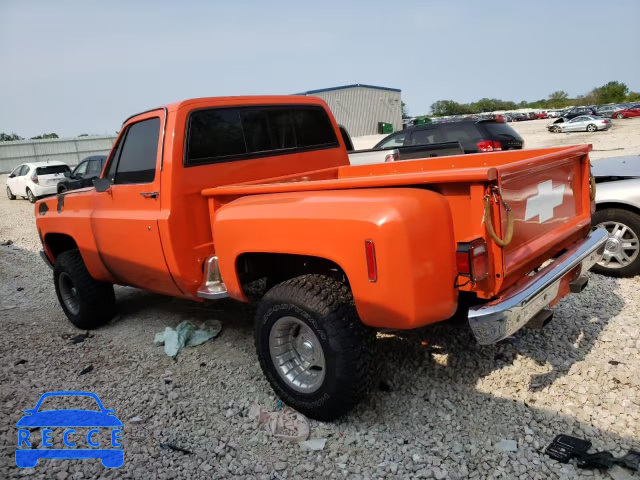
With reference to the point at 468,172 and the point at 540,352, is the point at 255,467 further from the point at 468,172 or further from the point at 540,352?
the point at 540,352

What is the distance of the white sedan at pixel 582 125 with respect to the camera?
32.1m

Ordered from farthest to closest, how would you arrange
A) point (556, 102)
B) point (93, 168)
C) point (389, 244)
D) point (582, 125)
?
point (556, 102) → point (582, 125) → point (93, 168) → point (389, 244)

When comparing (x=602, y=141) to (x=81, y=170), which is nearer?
(x=81, y=170)

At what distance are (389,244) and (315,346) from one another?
35.9 inches

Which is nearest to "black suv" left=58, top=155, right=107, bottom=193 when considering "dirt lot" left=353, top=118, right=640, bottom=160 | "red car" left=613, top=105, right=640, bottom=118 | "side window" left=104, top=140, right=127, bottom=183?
"side window" left=104, top=140, right=127, bottom=183

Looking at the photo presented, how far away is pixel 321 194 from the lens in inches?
106

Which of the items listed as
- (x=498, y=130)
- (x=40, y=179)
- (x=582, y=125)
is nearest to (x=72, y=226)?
(x=498, y=130)

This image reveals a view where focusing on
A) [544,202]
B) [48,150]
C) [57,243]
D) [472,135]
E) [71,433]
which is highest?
[48,150]

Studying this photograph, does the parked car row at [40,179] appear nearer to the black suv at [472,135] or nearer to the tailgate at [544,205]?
the black suv at [472,135]

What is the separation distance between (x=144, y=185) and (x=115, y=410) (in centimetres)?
164

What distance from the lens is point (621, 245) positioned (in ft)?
15.1

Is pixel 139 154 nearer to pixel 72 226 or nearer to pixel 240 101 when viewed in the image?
pixel 240 101

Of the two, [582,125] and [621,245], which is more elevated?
[621,245]

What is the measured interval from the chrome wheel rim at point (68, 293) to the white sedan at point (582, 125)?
116ft
